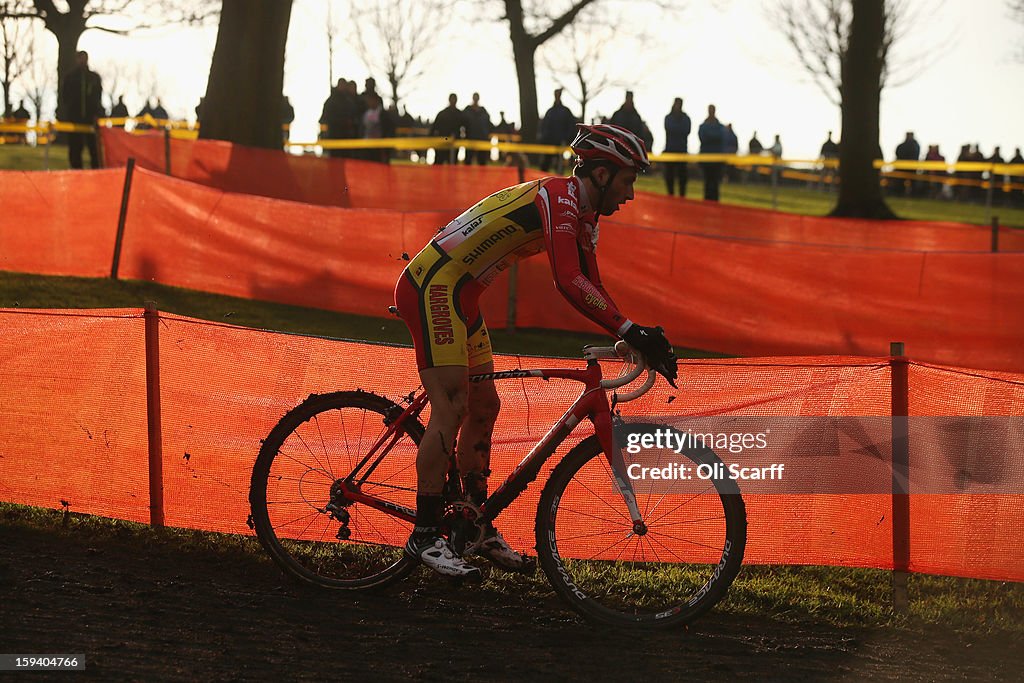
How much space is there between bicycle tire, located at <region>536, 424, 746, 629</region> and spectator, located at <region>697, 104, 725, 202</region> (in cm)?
2005

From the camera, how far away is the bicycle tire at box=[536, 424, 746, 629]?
5.50 metres

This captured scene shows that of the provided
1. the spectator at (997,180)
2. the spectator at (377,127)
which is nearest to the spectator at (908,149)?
the spectator at (997,180)

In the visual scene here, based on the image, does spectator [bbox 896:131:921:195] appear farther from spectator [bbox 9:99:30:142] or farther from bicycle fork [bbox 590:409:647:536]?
bicycle fork [bbox 590:409:647:536]

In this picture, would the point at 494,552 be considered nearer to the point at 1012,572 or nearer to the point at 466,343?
the point at 466,343

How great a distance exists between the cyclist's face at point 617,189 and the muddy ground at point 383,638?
1.82 m

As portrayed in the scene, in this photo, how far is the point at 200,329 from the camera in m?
6.81

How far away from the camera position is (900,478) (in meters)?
6.02

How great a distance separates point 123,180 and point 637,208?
278 inches

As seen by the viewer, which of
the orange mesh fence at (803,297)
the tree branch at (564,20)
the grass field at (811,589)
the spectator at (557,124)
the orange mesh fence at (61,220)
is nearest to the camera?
the grass field at (811,589)

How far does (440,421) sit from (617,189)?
1244 mm

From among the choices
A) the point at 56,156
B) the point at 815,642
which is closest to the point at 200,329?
the point at 815,642

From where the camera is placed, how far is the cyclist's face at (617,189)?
5434 mm

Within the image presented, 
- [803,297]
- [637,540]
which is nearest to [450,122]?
[803,297]

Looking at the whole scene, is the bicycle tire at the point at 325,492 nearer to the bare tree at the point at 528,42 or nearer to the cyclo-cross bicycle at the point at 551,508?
the cyclo-cross bicycle at the point at 551,508
